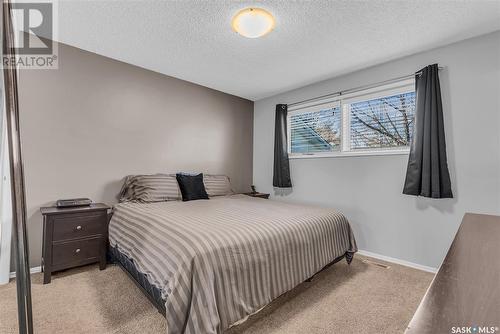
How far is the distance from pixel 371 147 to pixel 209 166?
235cm

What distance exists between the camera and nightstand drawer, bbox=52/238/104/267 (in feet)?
7.22

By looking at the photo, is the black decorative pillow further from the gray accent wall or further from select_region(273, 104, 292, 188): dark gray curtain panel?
select_region(273, 104, 292, 188): dark gray curtain panel

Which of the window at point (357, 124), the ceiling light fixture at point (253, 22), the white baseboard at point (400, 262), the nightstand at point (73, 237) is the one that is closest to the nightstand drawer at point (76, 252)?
the nightstand at point (73, 237)

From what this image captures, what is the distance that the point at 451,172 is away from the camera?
2412mm

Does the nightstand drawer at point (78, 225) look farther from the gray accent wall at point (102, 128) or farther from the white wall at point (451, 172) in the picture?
the white wall at point (451, 172)

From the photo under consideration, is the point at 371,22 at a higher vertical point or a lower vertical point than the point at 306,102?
higher

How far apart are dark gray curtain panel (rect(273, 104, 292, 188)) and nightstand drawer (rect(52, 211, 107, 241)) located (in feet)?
7.90

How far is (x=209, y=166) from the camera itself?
3.88m

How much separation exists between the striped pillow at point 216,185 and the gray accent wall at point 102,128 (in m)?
0.33

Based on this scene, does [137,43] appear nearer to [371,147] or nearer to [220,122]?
[220,122]

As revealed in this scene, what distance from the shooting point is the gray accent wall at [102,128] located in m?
2.41

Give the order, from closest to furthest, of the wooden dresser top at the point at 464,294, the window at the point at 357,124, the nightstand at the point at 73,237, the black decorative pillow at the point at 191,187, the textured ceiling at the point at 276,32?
the wooden dresser top at the point at 464,294 → the textured ceiling at the point at 276,32 → the nightstand at the point at 73,237 → the window at the point at 357,124 → the black decorative pillow at the point at 191,187

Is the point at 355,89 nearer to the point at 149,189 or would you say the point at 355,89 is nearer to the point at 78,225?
the point at 149,189

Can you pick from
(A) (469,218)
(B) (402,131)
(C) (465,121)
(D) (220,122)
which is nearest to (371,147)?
(B) (402,131)
